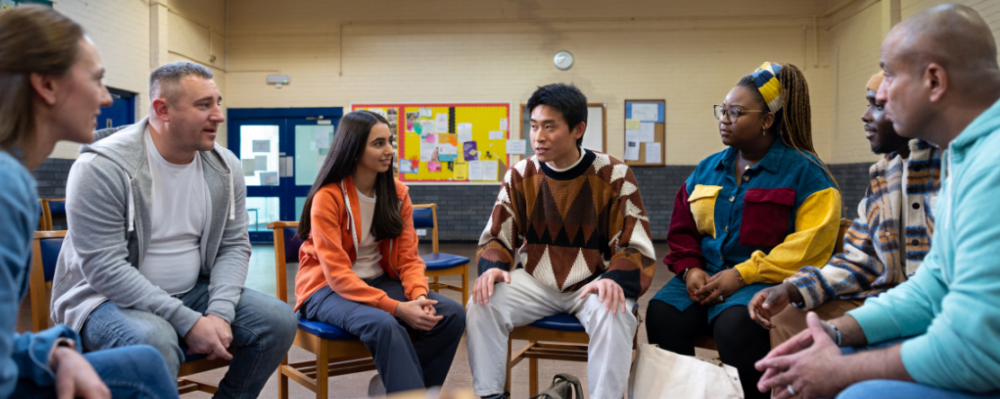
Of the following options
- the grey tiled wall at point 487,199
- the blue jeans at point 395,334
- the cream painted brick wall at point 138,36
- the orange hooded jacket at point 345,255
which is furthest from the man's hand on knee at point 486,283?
the grey tiled wall at point 487,199

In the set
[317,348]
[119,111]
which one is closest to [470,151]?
[119,111]

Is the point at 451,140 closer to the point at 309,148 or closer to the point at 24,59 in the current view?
the point at 309,148

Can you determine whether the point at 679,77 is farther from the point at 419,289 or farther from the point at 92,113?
the point at 92,113

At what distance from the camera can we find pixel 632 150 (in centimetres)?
741

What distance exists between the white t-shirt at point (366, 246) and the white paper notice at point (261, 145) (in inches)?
246

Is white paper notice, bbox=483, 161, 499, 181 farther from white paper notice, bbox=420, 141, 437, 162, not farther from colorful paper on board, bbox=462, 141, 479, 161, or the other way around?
white paper notice, bbox=420, 141, 437, 162

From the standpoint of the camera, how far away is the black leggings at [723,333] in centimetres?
167

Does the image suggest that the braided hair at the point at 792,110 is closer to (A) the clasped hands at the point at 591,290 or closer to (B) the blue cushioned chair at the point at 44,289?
(A) the clasped hands at the point at 591,290

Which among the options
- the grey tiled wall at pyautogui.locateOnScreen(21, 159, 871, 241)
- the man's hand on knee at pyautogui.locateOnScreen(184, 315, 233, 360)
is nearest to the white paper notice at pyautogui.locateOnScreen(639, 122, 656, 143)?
the grey tiled wall at pyautogui.locateOnScreen(21, 159, 871, 241)

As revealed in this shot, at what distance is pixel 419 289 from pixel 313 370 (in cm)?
45

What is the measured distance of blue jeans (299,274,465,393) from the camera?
1.65 m

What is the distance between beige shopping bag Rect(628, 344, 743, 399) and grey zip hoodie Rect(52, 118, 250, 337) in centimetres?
117

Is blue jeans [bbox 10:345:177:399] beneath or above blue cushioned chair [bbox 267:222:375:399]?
above

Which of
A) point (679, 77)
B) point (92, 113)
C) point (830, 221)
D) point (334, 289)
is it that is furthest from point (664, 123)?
point (92, 113)
